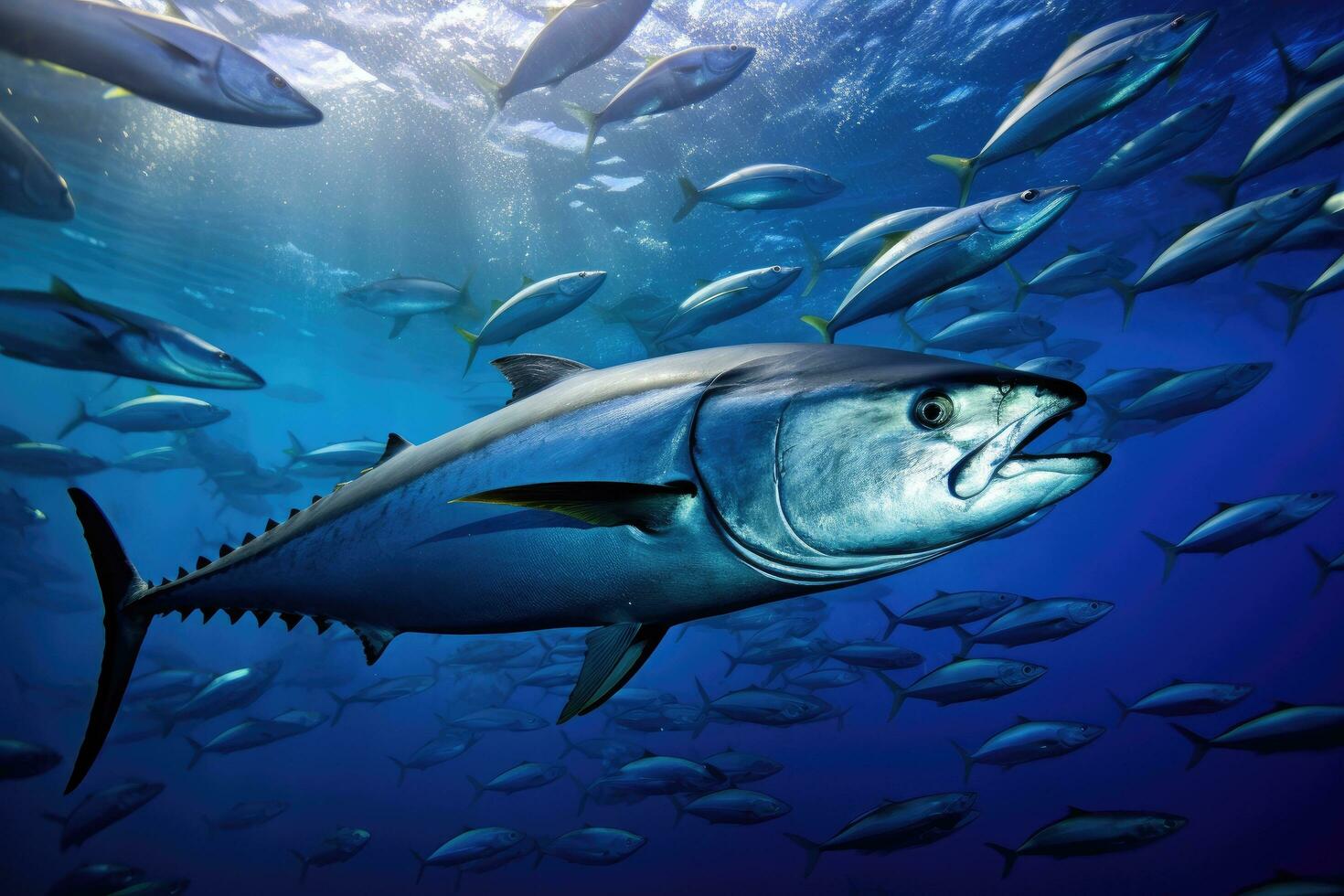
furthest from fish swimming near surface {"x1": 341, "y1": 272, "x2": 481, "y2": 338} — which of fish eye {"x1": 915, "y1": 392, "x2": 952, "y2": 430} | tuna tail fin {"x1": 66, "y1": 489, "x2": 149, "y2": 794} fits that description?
fish eye {"x1": 915, "y1": 392, "x2": 952, "y2": 430}

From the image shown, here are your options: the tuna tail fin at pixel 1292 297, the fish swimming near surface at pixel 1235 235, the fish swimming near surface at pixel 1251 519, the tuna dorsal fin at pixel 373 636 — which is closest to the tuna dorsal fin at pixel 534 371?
the tuna dorsal fin at pixel 373 636

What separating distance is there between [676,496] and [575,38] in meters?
3.75

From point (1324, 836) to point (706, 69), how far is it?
2316 centimetres

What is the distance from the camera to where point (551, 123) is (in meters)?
11.1

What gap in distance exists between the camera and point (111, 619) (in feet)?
6.12

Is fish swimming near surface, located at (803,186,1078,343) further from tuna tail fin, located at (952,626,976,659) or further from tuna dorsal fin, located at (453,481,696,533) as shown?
tuna tail fin, located at (952,626,976,659)

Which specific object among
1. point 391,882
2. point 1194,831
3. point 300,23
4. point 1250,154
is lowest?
point 391,882

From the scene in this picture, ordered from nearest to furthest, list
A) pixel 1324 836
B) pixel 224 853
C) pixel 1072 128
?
pixel 1072 128
pixel 224 853
pixel 1324 836

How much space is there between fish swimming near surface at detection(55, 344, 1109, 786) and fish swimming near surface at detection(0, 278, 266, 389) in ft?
8.71

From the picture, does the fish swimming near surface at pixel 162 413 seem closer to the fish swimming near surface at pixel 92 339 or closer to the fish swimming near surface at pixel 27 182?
the fish swimming near surface at pixel 27 182

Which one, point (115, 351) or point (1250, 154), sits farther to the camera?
point (1250, 154)

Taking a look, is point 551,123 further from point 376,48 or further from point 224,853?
point 224,853

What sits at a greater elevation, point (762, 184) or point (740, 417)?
point (762, 184)

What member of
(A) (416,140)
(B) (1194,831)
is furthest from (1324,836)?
(A) (416,140)
